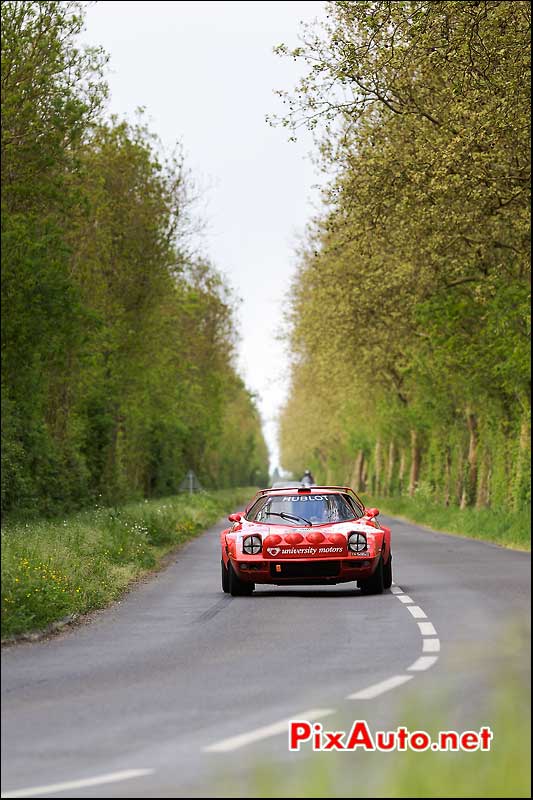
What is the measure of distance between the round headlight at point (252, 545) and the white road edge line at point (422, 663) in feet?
20.9

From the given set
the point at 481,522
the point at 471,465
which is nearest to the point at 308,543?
the point at 481,522

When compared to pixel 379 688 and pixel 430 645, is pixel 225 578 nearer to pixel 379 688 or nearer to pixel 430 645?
pixel 430 645

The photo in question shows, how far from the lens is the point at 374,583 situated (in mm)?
19703

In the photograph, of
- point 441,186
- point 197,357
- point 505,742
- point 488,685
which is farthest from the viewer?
point 197,357

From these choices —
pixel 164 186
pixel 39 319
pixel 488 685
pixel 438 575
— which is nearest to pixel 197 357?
pixel 164 186

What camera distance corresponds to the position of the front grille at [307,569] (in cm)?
1862

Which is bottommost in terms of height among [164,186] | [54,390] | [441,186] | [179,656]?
[179,656]

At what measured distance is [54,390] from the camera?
43.8 meters

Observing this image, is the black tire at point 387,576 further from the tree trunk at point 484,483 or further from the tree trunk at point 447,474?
the tree trunk at point 447,474

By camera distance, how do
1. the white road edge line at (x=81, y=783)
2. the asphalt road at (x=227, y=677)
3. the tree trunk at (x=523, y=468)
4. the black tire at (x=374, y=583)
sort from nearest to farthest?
the white road edge line at (x=81, y=783)
the asphalt road at (x=227, y=677)
the black tire at (x=374, y=583)
the tree trunk at (x=523, y=468)

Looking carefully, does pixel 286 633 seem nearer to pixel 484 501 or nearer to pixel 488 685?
pixel 488 685

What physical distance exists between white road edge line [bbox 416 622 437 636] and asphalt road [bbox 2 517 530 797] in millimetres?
21

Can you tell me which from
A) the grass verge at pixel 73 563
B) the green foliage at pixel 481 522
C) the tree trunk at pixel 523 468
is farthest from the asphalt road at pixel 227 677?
the tree trunk at pixel 523 468

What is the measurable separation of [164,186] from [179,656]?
37.1m
